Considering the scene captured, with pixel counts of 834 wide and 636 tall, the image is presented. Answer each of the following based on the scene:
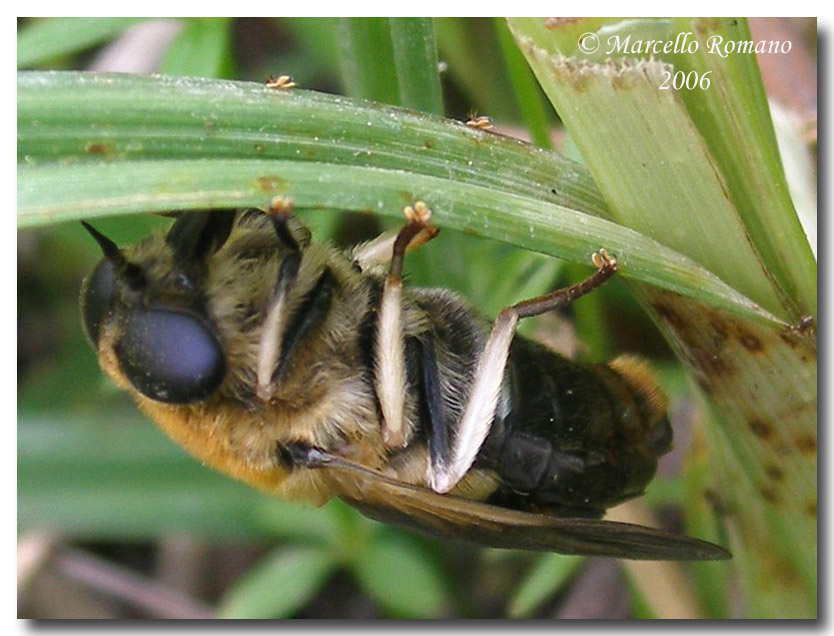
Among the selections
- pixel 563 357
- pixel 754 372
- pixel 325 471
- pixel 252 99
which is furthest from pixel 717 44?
pixel 325 471

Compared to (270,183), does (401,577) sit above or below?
below

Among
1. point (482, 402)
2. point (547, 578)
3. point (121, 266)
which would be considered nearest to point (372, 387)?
point (482, 402)

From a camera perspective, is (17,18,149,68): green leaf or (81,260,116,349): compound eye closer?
(81,260,116,349): compound eye

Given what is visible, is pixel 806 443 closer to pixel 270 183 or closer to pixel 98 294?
pixel 270 183

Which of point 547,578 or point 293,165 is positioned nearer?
point 293,165

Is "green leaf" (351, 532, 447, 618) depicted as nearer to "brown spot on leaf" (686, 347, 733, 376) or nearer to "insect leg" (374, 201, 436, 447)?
"insect leg" (374, 201, 436, 447)

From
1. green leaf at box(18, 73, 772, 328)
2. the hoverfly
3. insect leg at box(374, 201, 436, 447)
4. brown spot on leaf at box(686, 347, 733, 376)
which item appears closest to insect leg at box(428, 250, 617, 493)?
the hoverfly

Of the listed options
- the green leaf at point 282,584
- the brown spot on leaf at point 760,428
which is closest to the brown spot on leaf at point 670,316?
the brown spot on leaf at point 760,428
